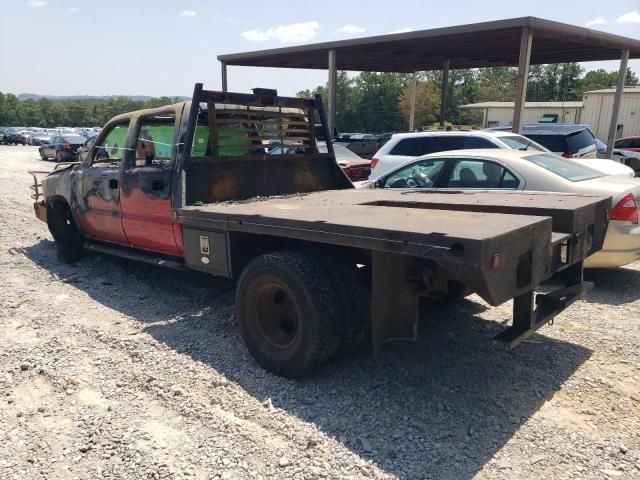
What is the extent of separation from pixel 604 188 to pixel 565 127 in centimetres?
735

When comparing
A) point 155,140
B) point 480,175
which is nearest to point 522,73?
point 480,175

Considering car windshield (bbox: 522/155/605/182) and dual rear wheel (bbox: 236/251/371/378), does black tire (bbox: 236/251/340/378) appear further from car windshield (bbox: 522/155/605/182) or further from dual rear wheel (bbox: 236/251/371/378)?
car windshield (bbox: 522/155/605/182)

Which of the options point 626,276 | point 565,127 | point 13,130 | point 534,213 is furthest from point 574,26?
point 13,130

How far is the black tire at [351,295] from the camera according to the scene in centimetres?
361

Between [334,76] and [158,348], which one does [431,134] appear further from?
[334,76]

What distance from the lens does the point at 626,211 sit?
17.9 ft

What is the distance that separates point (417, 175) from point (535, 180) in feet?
4.86

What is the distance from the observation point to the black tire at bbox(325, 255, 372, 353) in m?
3.61

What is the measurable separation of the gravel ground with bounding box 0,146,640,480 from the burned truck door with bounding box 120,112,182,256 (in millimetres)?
727

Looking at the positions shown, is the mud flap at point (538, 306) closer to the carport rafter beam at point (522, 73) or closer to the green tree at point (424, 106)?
the carport rafter beam at point (522, 73)

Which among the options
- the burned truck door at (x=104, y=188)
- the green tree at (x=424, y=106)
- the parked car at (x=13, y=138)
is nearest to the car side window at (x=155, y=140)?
the burned truck door at (x=104, y=188)

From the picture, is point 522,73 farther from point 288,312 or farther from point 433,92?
point 433,92

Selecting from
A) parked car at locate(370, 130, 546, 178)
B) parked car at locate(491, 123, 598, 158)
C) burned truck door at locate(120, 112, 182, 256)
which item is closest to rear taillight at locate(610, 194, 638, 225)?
parked car at locate(370, 130, 546, 178)

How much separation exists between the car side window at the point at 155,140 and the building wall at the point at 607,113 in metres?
25.4
